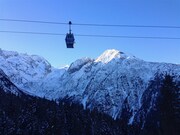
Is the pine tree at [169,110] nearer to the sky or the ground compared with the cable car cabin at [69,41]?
nearer to the ground

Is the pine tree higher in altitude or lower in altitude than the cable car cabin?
lower

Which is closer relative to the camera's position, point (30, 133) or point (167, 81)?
point (167, 81)

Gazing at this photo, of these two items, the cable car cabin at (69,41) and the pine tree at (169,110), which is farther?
the pine tree at (169,110)

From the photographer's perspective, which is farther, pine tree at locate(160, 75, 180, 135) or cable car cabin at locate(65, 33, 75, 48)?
pine tree at locate(160, 75, 180, 135)

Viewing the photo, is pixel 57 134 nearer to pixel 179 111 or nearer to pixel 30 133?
pixel 30 133

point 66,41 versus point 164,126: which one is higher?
point 66,41

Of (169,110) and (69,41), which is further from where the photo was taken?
(169,110)

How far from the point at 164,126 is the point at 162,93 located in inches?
199

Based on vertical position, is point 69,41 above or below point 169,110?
above

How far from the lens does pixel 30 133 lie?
133375 mm

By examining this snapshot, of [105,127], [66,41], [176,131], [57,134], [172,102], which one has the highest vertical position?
Answer: [66,41]

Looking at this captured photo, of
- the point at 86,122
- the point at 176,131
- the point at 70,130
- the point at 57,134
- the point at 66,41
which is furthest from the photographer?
the point at 86,122

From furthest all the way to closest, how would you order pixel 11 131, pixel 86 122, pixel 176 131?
pixel 86 122
pixel 11 131
pixel 176 131

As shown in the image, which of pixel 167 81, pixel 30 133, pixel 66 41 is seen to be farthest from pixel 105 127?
pixel 66 41
